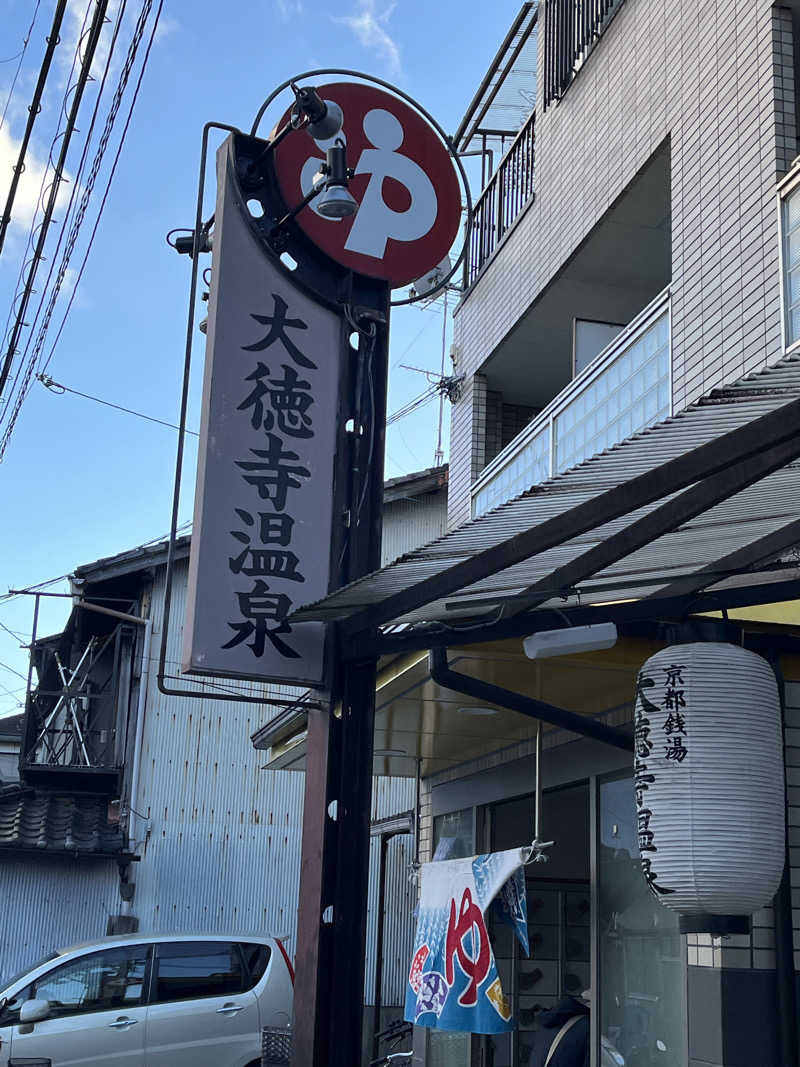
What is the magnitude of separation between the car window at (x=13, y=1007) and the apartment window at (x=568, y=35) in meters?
10.3

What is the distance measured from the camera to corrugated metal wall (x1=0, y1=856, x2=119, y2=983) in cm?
1872

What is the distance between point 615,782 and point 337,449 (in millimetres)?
3254

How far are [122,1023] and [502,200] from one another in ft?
32.1

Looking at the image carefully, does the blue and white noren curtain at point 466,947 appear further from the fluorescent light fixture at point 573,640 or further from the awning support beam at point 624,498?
the awning support beam at point 624,498

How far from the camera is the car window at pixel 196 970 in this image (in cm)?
1267

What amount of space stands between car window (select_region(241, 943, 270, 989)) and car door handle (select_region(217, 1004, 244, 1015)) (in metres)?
0.23

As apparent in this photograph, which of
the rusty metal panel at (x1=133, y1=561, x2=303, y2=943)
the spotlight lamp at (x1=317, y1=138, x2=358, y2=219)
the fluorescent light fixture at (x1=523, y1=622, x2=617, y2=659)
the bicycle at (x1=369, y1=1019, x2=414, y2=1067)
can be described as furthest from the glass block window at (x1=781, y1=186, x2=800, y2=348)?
the rusty metal panel at (x1=133, y1=561, x2=303, y2=943)

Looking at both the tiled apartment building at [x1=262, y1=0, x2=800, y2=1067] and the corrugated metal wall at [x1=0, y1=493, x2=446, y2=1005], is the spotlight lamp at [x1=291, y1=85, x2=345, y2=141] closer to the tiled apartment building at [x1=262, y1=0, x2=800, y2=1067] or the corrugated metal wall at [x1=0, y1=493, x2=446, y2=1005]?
the tiled apartment building at [x1=262, y1=0, x2=800, y2=1067]

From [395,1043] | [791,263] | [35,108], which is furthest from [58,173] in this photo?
[395,1043]

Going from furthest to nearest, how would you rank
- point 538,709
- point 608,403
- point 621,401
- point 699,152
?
point 608,403 → point 621,401 → point 699,152 → point 538,709

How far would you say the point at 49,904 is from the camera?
62.5 ft

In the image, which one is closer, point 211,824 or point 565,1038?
point 565,1038

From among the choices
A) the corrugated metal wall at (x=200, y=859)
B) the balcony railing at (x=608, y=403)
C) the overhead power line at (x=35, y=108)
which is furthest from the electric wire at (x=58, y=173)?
the corrugated metal wall at (x=200, y=859)

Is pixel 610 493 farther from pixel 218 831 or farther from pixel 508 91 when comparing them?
pixel 218 831
